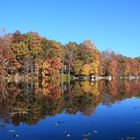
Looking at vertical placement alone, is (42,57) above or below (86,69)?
above

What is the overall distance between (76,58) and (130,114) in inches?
3627

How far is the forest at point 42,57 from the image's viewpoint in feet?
293

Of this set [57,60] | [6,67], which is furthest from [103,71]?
[6,67]

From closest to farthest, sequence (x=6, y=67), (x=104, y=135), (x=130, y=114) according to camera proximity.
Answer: (x=104, y=135) → (x=130, y=114) → (x=6, y=67)

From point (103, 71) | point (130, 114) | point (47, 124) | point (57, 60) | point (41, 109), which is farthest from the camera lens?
point (103, 71)

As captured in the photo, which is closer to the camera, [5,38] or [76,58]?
[5,38]

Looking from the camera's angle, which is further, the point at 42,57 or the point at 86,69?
the point at 86,69

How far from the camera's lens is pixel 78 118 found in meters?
22.5

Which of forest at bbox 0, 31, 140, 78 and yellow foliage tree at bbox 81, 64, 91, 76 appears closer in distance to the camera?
forest at bbox 0, 31, 140, 78

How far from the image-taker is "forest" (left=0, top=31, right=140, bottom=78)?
89.3 metres

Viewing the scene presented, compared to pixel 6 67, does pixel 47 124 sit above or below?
below

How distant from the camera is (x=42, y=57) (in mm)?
101750

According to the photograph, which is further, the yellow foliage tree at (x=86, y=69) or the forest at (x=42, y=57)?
the yellow foliage tree at (x=86, y=69)

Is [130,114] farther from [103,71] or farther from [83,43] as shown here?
[103,71]
